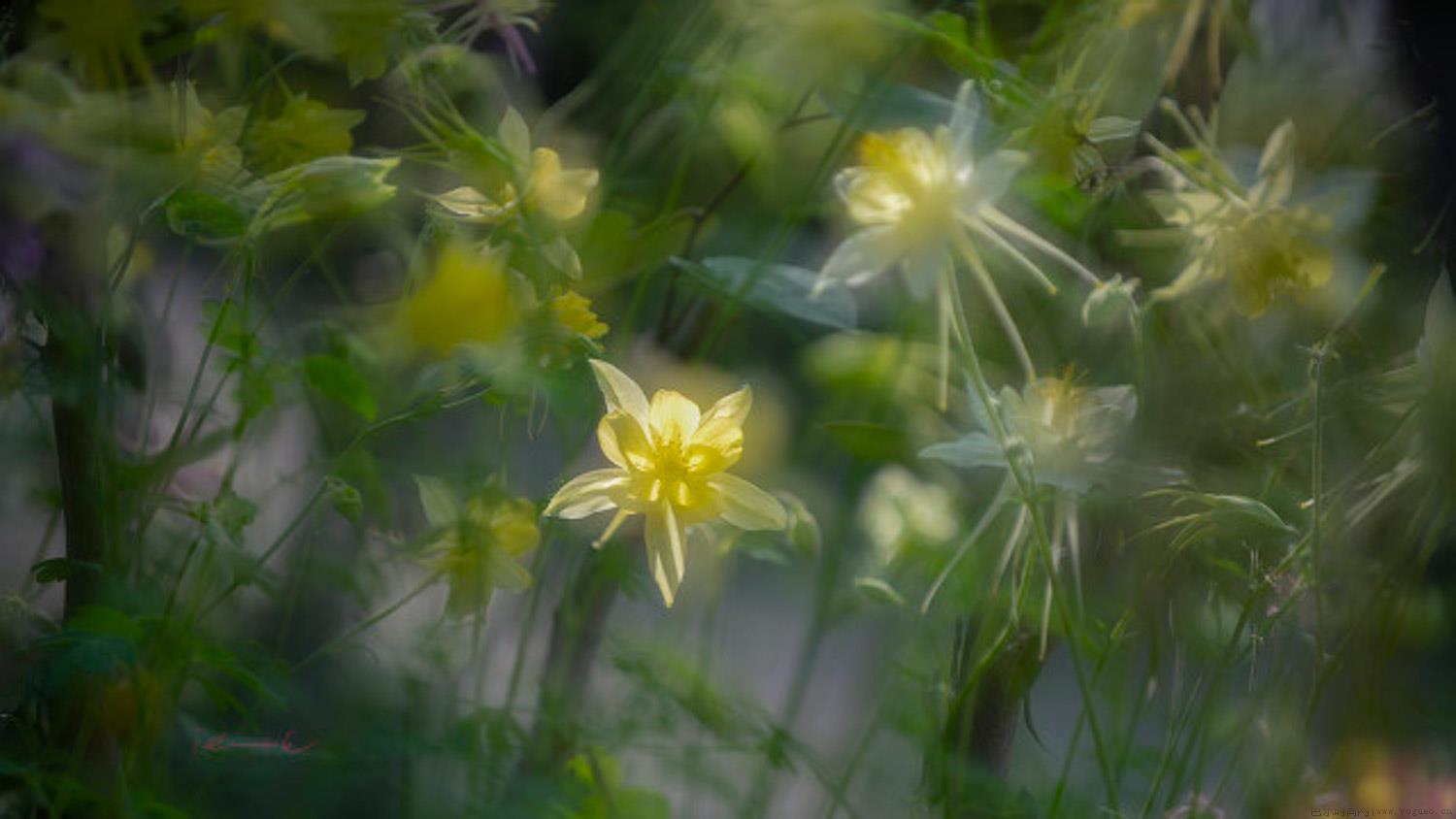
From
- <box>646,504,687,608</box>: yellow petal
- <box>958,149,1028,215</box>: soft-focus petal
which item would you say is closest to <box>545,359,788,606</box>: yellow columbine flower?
<box>646,504,687,608</box>: yellow petal

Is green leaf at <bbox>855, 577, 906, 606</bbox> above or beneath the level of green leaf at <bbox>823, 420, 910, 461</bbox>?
beneath

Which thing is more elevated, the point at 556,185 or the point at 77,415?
the point at 556,185

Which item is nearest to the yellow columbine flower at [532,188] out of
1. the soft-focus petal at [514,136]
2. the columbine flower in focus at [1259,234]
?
the soft-focus petal at [514,136]

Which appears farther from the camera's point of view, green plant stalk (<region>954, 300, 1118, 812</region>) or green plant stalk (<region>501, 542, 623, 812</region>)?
green plant stalk (<region>501, 542, 623, 812</region>)

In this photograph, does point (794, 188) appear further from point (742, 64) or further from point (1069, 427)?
point (1069, 427)

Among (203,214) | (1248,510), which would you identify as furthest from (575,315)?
(1248,510)

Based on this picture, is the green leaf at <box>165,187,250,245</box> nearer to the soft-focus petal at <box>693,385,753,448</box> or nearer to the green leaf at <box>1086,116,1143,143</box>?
the soft-focus petal at <box>693,385,753,448</box>

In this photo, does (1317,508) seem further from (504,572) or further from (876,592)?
(504,572)
